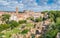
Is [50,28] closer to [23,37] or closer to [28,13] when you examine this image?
[23,37]

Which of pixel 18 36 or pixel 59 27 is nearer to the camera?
pixel 59 27

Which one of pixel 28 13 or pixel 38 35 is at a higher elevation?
pixel 38 35

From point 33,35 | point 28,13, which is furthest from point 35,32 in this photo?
point 28,13

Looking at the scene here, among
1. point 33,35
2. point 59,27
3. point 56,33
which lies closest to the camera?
point 56,33

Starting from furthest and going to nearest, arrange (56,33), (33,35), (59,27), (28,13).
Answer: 1. (28,13)
2. (33,35)
3. (59,27)
4. (56,33)

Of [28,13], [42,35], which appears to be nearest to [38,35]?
[42,35]

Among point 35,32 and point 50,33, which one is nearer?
point 50,33

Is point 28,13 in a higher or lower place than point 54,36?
lower

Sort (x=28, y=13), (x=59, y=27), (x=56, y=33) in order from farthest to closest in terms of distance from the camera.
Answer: (x=28, y=13)
(x=59, y=27)
(x=56, y=33)

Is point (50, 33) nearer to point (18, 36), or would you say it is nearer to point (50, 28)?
point (50, 28)

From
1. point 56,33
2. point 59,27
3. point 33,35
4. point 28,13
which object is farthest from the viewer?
point 28,13
